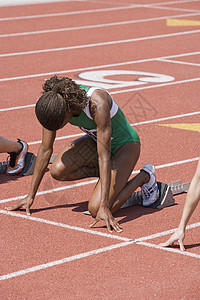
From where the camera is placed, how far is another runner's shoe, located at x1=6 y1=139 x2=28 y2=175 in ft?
22.8

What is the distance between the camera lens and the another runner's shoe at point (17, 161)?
6.95 metres

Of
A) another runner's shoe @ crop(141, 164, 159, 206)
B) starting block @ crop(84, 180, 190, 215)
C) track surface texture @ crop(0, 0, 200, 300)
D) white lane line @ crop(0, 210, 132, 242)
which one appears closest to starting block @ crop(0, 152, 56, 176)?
track surface texture @ crop(0, 0, 200, 300)

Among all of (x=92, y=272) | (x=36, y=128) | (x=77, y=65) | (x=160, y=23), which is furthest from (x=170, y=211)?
(x=160, y=23)

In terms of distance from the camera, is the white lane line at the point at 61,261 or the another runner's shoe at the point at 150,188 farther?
the another runner's shoe at the point at 150,188

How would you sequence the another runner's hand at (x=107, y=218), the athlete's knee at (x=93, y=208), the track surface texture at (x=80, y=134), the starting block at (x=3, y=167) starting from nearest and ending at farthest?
the track surface texture at (x=80, y=134)
the another runner's hand at (x=107, y=218)
the athlete's knee at (x=93, y=208)
the starting block at (x=3, y=167)

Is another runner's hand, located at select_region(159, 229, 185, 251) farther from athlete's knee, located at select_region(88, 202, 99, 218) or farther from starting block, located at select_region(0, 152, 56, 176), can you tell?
starting block, located at select_region(0, 152, 56, 176)

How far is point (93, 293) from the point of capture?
430cm

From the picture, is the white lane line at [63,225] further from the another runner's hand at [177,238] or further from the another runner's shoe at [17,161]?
the another runner's shoe at [17,161]

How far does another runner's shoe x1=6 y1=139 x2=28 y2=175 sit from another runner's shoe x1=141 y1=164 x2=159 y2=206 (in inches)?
61.9

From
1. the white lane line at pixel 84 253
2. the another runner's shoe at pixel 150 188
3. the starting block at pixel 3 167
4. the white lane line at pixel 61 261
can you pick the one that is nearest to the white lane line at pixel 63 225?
the white lane line at pixel 84 253

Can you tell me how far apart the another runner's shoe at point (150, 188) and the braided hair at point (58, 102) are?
991 millimetres

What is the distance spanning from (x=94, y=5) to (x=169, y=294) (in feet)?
58.1

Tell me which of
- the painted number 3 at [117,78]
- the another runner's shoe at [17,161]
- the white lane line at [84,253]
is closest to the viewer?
the white lane line at [84,253]

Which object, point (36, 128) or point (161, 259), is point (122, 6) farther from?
point (161, 259)
